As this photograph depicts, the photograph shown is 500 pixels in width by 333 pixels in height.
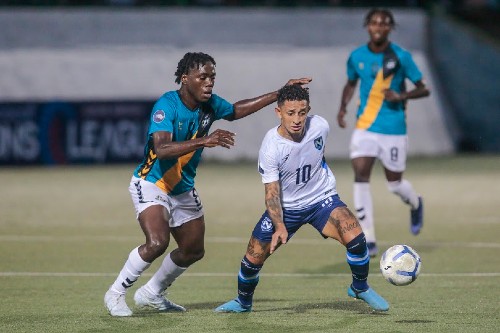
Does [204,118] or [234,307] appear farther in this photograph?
[204,118]

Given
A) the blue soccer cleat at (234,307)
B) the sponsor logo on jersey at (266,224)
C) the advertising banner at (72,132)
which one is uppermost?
the sponsor logo on jersey at (266,224)

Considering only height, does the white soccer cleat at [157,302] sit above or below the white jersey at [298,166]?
below

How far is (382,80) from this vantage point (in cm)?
1261

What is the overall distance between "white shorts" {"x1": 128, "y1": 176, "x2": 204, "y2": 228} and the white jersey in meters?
0.62

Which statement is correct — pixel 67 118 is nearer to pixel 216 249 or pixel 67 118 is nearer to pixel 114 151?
pixel 114 151

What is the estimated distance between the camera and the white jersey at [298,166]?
8664mm

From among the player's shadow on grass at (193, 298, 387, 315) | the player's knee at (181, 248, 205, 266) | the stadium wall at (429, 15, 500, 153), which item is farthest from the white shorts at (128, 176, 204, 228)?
the stadium wall at (429, 15, 500, 153)

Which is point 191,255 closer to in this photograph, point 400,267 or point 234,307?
point 234,307

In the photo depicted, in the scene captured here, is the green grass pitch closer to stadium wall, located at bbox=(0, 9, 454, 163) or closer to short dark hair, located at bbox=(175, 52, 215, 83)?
short dark hair, located at bbox=(175, 52, 215, 83)

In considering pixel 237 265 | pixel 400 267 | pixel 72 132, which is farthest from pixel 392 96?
pixel 72 132

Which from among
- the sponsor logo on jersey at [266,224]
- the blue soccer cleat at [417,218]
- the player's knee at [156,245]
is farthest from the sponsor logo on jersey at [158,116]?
the blue soccer cleat at [417,218]

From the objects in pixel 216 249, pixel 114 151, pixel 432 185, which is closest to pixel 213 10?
pixel 114 151

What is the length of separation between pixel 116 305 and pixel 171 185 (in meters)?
1.01

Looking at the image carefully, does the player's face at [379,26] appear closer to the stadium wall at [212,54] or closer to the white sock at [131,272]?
the white sock at [131,272]
